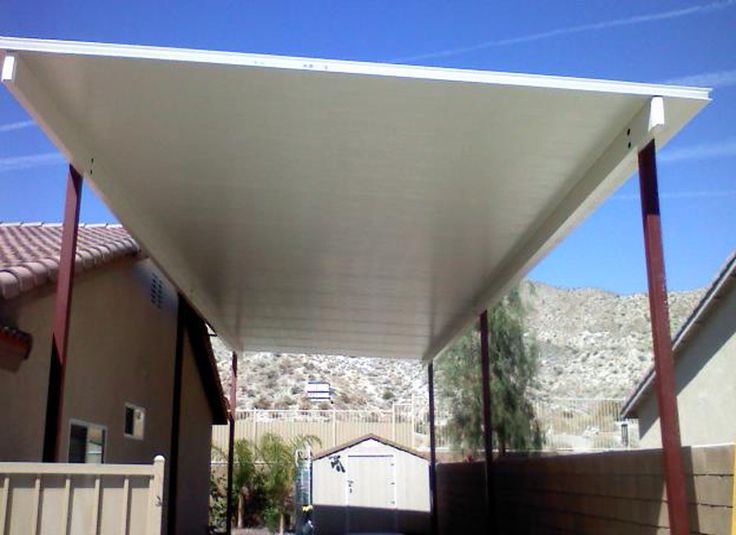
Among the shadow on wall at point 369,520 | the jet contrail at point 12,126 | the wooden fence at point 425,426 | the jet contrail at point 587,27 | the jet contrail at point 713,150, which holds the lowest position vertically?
the shadow on wall at point 369,520

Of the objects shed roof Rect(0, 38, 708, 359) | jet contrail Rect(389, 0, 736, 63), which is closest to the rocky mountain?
jet contrail Rect(389, 0, 736, 63)

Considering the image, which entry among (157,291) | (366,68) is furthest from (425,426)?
(366,68)

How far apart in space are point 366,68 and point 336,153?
1.85 m

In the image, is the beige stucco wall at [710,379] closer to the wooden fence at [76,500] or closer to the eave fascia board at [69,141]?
the eave fascia board at [69,141]

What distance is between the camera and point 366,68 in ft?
23.6

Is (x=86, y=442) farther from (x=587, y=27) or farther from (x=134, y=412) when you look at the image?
(x=587, y=27)

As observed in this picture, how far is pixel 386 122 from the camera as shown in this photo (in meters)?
8.17

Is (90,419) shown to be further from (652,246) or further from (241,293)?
(652,246)

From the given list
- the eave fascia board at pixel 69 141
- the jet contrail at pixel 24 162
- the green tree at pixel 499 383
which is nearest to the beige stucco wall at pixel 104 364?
the eave fascia board at pixel 69 141

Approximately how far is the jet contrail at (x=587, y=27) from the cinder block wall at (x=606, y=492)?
20.9 feet

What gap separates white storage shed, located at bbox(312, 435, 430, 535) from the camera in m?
25.1

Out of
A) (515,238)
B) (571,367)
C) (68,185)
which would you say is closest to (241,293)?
(515,238)

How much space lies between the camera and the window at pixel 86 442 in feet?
37.8

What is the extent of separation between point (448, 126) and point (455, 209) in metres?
2.45
